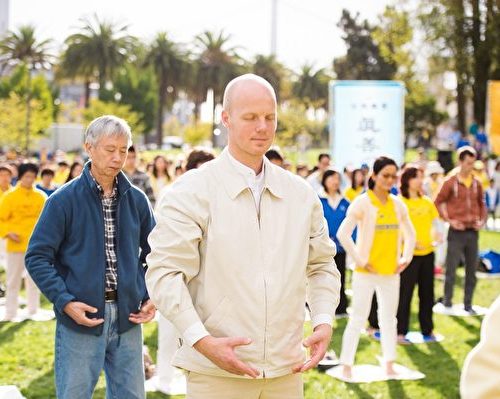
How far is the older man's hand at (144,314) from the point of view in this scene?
14.4 feet

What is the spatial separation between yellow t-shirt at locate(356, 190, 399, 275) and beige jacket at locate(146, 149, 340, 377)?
4.64 meters

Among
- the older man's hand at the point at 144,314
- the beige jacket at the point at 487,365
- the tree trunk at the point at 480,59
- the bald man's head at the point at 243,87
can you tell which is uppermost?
the tree trunk at the point at 480,59

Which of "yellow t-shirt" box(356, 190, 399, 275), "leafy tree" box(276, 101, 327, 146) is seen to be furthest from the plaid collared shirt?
"leafy tree" box(276, 101, 327, 146)

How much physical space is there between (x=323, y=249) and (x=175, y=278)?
697 mm

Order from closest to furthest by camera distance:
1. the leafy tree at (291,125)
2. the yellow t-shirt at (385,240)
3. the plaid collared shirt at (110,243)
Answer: the plaid collared shirt at (110,243), the yellow t-shirt at (385,240), the leafy tree at (291,125)

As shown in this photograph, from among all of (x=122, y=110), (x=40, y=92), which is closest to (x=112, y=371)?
(x=122, y=110)

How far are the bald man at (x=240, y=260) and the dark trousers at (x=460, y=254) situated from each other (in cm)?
824

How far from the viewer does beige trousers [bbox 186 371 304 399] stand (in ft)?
10.6

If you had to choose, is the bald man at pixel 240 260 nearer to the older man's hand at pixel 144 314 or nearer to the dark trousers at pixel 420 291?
the older man's hand at pixel 144 314

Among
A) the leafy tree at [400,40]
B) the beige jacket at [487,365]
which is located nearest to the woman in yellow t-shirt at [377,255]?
the beige jacket at [487,365]

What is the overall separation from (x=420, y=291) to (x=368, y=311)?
7.49 ft

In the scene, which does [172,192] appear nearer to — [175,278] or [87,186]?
[175,278]

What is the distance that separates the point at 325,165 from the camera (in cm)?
1419

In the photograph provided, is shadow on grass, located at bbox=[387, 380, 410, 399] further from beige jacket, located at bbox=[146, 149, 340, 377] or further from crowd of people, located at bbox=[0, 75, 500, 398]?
beige jacket, located at bbox=[146, 149, 340, 377]
